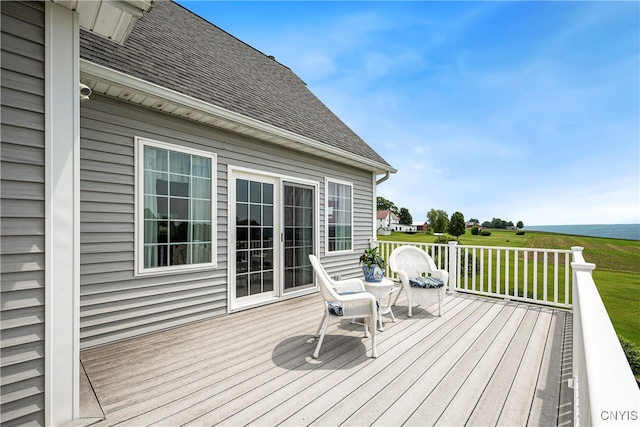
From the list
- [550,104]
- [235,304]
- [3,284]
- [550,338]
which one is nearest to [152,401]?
[3,284]

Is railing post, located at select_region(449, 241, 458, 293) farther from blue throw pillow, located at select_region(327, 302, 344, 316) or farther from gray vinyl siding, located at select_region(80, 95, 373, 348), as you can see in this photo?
gray vinyl siding, located at select_region(80, 95, 373, 348)

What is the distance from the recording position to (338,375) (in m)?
2.36

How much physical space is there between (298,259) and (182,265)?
2.01 m

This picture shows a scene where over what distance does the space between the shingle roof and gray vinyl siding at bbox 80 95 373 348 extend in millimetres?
461

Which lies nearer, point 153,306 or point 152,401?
point 152,401

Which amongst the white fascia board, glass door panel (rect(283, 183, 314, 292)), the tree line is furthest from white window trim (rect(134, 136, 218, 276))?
the tree line

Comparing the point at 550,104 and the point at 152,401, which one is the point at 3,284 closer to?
the point at 152,401

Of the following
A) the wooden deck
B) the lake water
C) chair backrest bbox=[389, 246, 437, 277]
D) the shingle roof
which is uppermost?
the shingle roof

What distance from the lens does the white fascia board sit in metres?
2.65

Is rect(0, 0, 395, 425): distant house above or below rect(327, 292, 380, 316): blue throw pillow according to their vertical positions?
above

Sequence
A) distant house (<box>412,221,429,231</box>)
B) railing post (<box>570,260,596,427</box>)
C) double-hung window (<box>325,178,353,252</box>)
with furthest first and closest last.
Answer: distant house (<box>412,221,429,231</box>), double-hung window (<box>325,178,353,252</box>), railing post (<box>570,260,596,427</box>)

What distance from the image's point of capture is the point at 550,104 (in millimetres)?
9797

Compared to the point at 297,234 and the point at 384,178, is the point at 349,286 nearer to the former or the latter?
the point at 297,234

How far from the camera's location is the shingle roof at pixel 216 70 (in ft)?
10.6
